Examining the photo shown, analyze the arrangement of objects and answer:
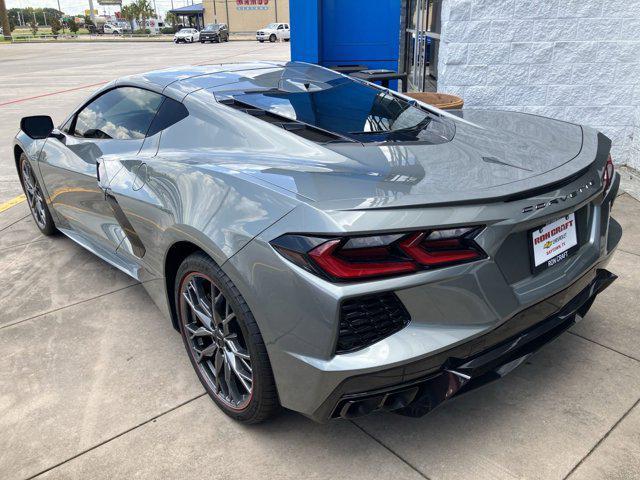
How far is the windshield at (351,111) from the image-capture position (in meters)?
2.49

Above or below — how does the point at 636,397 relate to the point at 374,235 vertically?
below

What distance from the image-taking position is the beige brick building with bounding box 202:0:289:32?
6619 cm

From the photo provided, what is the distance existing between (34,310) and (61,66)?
2476 centimetres

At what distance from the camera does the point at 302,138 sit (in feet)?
7.57

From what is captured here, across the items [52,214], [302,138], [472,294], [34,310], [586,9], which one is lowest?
[34,310]

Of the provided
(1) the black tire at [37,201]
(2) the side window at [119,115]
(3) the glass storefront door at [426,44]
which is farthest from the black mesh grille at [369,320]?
(3) the glass storefront door at [426,44]

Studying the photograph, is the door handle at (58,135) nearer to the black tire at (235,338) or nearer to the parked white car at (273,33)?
the black tire at (235,338)

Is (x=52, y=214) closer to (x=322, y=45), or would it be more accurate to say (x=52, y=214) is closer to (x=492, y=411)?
(x=492, y=411)

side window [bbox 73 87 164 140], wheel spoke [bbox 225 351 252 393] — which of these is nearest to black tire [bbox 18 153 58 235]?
side window [bbox 73 87 164 140]

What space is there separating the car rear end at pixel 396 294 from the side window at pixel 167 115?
3.62ft

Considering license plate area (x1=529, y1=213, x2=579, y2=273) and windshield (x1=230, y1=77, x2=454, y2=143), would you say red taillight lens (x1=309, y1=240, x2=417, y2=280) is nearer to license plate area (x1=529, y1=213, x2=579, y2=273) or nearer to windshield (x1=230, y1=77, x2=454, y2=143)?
license plate area (x1=529, y1=213, x2=579, y2=273)

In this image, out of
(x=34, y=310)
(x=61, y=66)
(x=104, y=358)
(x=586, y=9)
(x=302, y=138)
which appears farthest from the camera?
(x=61, y=66)

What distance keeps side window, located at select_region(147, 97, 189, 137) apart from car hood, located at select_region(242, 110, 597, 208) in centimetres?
81

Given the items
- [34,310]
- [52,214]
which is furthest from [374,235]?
[52,214]
